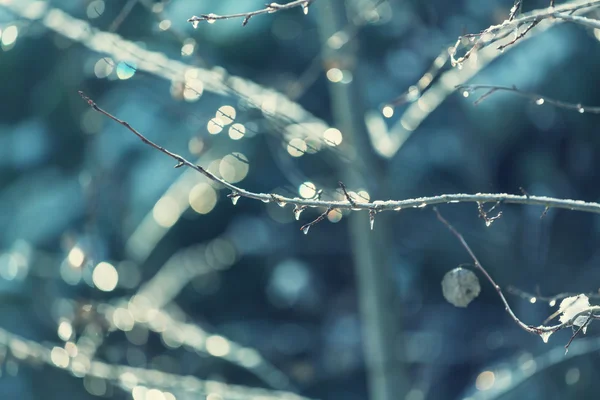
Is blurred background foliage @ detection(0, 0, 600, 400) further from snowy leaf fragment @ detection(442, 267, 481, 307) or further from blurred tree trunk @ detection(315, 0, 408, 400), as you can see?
snowy leaf fragment @ detection(442, 267, 481, 307)

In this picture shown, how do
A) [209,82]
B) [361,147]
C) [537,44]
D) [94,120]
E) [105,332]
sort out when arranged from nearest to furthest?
[209,82] < [361,147] < [105,332] < [94,120] < [537,44]

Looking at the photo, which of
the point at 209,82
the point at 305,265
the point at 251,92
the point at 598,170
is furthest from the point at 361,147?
the point at 305,265

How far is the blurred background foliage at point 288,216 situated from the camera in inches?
186

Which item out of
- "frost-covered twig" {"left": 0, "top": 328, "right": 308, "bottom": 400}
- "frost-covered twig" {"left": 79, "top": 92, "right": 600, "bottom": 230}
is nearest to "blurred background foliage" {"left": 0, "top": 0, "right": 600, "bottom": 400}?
"frost-covered twig" {"left": 0, "top": 328, "right": 308, "bottom": 400}

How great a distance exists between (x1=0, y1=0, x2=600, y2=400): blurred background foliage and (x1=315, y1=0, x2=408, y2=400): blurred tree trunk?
1.27m

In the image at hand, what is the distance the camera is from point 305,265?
6.08 meters

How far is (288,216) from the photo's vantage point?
5.70 meters

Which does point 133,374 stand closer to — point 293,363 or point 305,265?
point 293,363

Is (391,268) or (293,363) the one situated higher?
(293,363)

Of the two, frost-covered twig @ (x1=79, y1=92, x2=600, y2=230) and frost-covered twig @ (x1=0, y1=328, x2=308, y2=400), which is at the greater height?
frost-covered twig @ (x1=0, y1=328, x2=308, y2=400)

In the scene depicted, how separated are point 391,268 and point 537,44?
10.8 ft

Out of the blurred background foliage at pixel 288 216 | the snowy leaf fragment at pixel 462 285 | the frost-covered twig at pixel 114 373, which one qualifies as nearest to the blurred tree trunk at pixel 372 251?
the frost-covered twig at pixel 114 373

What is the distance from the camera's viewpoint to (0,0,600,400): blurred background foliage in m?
4.72

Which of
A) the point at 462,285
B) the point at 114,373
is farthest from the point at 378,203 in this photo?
the point at 114,373
